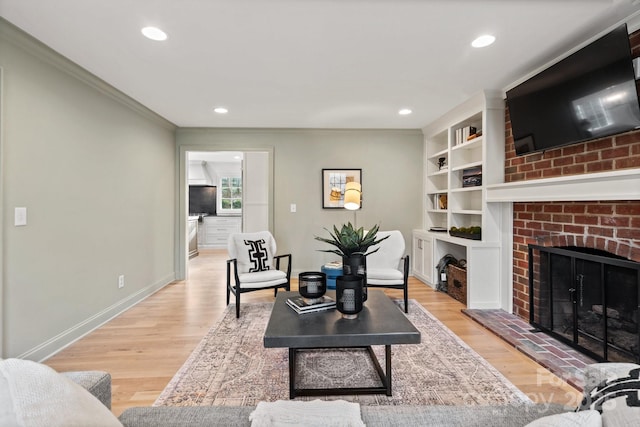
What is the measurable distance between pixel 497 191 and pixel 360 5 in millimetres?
2261

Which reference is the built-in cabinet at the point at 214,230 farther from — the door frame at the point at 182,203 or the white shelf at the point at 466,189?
the white shelf at the point at 466,189

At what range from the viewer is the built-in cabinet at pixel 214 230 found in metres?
8.42

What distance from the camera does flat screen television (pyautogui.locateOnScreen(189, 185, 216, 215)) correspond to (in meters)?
8.66

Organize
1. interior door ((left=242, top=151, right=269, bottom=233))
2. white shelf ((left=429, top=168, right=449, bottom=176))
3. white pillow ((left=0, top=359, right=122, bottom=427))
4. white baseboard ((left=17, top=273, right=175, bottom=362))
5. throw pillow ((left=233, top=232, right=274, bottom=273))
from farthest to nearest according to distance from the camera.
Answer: interior door ((left=242, top=151, right=269, bottom=233)), white shelf ((left=429, top=168, right=449, bottom=176)), throw pillow ((left=233, top=232, right=274, bottom=273)), white baseboard ((left=17, top=273, right=175, bottom=362)), white pillow ((left=0, top=359, right=122, bottom=427))

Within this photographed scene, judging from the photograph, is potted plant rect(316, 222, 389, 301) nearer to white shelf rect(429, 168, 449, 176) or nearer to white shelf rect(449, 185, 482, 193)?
white shelf rect(449, 185, 482, 193)

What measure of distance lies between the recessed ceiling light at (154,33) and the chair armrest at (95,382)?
2083 mm

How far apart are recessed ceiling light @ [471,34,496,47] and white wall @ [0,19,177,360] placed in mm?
3084

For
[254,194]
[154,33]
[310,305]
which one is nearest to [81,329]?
[310,305]

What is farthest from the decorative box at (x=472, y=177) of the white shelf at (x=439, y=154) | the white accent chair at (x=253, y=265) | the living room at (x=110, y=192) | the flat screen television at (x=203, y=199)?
the flat screen television at (x=203, y=199)

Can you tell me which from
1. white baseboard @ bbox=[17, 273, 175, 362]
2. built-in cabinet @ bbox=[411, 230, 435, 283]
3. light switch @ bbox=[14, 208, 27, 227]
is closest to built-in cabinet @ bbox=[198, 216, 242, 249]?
A: white baseboard @ bbox=[17, 273, 175, 362]

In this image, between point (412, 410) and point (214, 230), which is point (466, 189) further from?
point (214, 230)

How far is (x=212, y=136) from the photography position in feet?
16.4

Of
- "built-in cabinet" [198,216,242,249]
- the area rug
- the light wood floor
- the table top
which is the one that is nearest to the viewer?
the table top

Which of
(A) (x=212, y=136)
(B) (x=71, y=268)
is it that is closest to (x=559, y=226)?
(B) (x=71, y=268)
